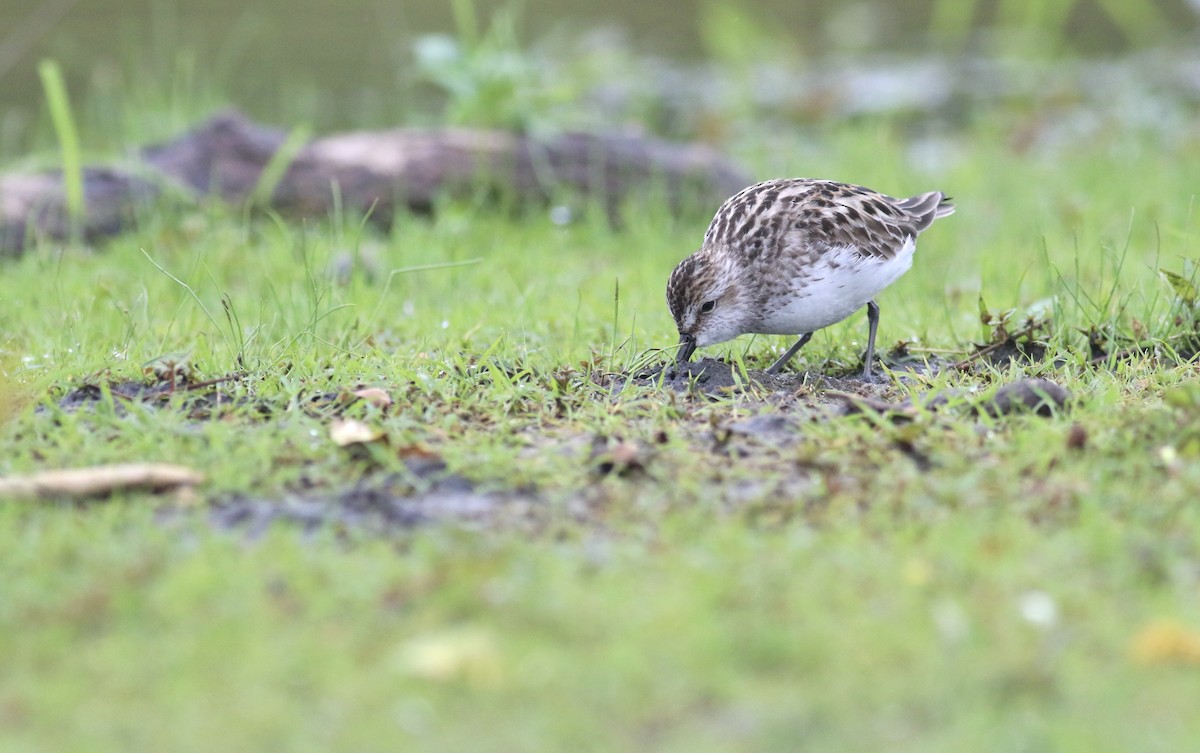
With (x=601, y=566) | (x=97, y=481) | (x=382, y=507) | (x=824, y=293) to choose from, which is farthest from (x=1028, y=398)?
(x=97, y=481)

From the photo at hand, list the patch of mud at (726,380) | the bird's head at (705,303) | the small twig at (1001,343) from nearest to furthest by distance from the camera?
the patch of mud at (726,380), the bird's head at (705,303), the small twig at (1001,343)

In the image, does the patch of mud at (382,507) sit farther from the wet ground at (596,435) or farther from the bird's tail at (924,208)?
the bird's tail at (924,208)

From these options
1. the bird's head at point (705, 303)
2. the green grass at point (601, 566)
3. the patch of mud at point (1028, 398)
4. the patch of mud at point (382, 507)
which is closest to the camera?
the green grass at point (601, 566)

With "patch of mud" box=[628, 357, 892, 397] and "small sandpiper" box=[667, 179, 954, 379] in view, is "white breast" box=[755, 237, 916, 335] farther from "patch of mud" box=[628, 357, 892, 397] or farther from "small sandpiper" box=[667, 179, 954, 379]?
"patch of mud" box=[628, 357, 892, 397]

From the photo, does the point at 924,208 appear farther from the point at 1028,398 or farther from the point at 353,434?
the point at 353,434

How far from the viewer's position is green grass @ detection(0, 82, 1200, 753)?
10.8 feet

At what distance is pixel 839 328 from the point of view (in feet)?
23.3

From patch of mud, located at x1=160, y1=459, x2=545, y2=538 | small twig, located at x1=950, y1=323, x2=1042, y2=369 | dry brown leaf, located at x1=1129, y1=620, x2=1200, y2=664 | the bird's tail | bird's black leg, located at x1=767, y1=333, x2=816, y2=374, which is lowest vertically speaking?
bird's black leg, located at x1=767, y1=333, x2=816, y2=374

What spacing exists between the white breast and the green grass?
1.23ft

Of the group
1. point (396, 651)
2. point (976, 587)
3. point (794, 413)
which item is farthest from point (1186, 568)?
point (396, 651)

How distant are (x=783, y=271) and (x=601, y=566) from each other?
7.50ft

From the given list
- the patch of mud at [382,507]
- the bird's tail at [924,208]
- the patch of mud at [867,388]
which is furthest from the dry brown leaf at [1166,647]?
the bird's tail at [924,208]

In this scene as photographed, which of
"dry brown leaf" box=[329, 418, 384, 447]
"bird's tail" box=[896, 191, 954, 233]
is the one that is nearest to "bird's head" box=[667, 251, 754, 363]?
"bird's tail" box=[896, 191, 954, 233]

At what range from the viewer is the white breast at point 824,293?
5891 millimetres
